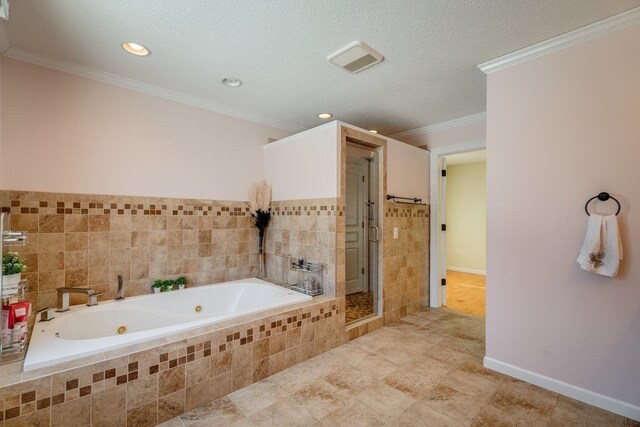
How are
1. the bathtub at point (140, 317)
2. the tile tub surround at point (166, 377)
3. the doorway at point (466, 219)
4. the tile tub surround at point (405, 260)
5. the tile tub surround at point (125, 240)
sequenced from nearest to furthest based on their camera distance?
the tile tub surround at point (166, 377)
the bathtub at point (140, 317)
the tile tub surround at point (125, 240)
the tile tub surround at point (405, 260)
the doorway at point (466, 219)

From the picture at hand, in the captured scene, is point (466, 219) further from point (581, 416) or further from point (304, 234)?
point (581, 416)

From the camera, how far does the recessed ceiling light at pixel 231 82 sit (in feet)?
8.50

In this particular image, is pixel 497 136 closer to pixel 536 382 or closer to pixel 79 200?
pixel 536 382

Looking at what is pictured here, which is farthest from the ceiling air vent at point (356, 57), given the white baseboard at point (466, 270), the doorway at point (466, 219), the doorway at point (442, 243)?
the white baseboard at point (466, 270)

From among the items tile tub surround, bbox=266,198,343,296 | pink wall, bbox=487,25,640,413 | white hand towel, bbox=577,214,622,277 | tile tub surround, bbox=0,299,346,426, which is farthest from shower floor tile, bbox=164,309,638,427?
white hand towel, bbox=577,214,622,277

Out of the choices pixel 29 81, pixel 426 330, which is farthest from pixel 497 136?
pixel 29 81

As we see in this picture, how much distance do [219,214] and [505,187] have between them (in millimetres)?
2751

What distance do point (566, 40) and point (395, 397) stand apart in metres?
2.69

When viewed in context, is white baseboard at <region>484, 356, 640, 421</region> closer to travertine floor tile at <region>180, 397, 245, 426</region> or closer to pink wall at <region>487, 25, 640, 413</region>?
pink wall at <region>487, 25, 640, 413</region>

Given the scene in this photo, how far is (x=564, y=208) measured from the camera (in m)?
1.97

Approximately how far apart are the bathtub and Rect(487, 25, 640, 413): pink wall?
1730 millimetres

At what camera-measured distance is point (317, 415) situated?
178 cm

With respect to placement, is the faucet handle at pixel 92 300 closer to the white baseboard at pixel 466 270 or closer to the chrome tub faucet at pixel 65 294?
the chrome tub faucet at pixel 65 294

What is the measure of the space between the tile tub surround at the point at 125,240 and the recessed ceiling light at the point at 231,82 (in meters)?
1.22
